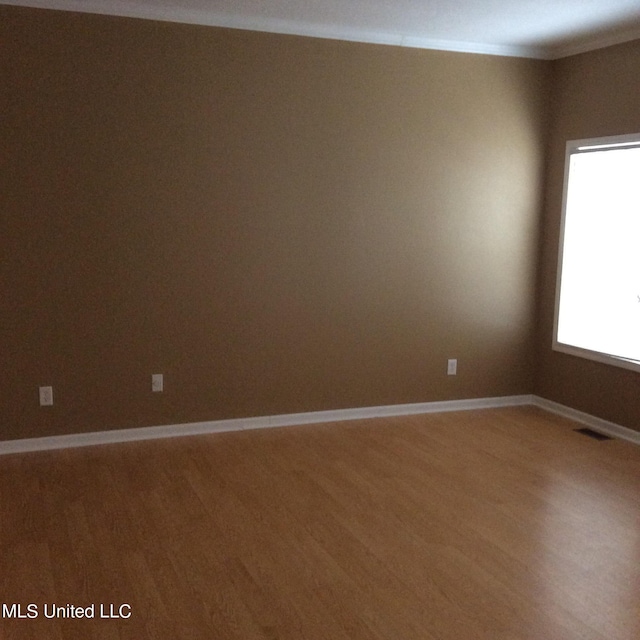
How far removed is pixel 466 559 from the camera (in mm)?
3080

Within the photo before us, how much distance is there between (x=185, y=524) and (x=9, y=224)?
197cm

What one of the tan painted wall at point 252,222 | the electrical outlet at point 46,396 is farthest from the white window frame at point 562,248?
the electrical outlet at point 46,396

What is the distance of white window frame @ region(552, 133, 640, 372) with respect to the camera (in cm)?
463

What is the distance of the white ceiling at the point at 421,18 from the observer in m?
4.05

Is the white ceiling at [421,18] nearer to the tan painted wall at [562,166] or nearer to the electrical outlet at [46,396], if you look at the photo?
the tan painted wall at [562,166]

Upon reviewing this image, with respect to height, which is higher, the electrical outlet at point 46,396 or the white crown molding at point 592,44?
the white crown molding at point 592,44

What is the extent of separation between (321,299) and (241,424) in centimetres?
97

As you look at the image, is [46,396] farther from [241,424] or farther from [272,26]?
[272,26]

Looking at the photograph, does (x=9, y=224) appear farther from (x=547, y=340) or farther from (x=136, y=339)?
(x=547, y=340)

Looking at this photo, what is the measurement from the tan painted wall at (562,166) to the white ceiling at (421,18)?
0.52ft

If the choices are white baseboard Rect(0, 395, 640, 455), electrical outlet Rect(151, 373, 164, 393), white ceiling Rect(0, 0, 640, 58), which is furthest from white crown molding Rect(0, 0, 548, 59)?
white baseboard Rect(0, 395, 640, 455)

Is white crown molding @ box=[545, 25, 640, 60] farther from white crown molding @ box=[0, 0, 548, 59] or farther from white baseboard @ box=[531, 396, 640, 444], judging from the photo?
white baseboard @ box=[531, 396, 640, 444]

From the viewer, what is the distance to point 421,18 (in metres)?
4.37

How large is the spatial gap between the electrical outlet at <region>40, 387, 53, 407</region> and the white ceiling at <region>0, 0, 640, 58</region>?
2.12m
